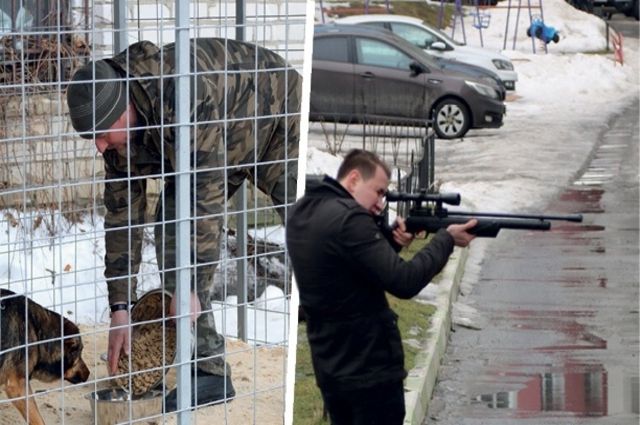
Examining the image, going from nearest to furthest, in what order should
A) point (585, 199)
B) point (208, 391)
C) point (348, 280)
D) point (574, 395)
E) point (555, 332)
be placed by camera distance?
point (348, 280) < point (208, 391) < point (574, 395) < point (555, 332) < point (585, 199)

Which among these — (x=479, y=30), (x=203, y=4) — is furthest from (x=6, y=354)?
(x=479, y=30)

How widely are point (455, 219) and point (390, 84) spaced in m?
14.7

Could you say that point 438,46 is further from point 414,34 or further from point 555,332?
point 555,332

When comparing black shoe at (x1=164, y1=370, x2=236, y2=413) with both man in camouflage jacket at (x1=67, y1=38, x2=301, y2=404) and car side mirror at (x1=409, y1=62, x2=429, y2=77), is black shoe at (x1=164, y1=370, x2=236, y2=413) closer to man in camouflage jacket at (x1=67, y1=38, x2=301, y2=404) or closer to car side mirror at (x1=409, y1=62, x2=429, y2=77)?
man in camouflage jacket at (x1=67, y1=38, x2=301, y2=404)

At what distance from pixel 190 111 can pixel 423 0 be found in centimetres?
3210

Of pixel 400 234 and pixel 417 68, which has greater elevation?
pixel 400 234

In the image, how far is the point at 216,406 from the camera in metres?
5.86

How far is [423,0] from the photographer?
36.5 metres

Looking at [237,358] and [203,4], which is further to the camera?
[203,4]

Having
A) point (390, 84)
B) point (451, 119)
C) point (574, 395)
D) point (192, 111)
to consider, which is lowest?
point (451, 119)

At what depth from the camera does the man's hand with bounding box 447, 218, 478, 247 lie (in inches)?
182

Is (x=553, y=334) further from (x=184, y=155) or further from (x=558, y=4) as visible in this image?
(x=558, y=4)

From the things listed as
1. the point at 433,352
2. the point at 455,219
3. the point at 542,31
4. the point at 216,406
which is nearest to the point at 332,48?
the point at 433,352

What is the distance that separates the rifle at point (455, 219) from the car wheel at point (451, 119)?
1490 cm
